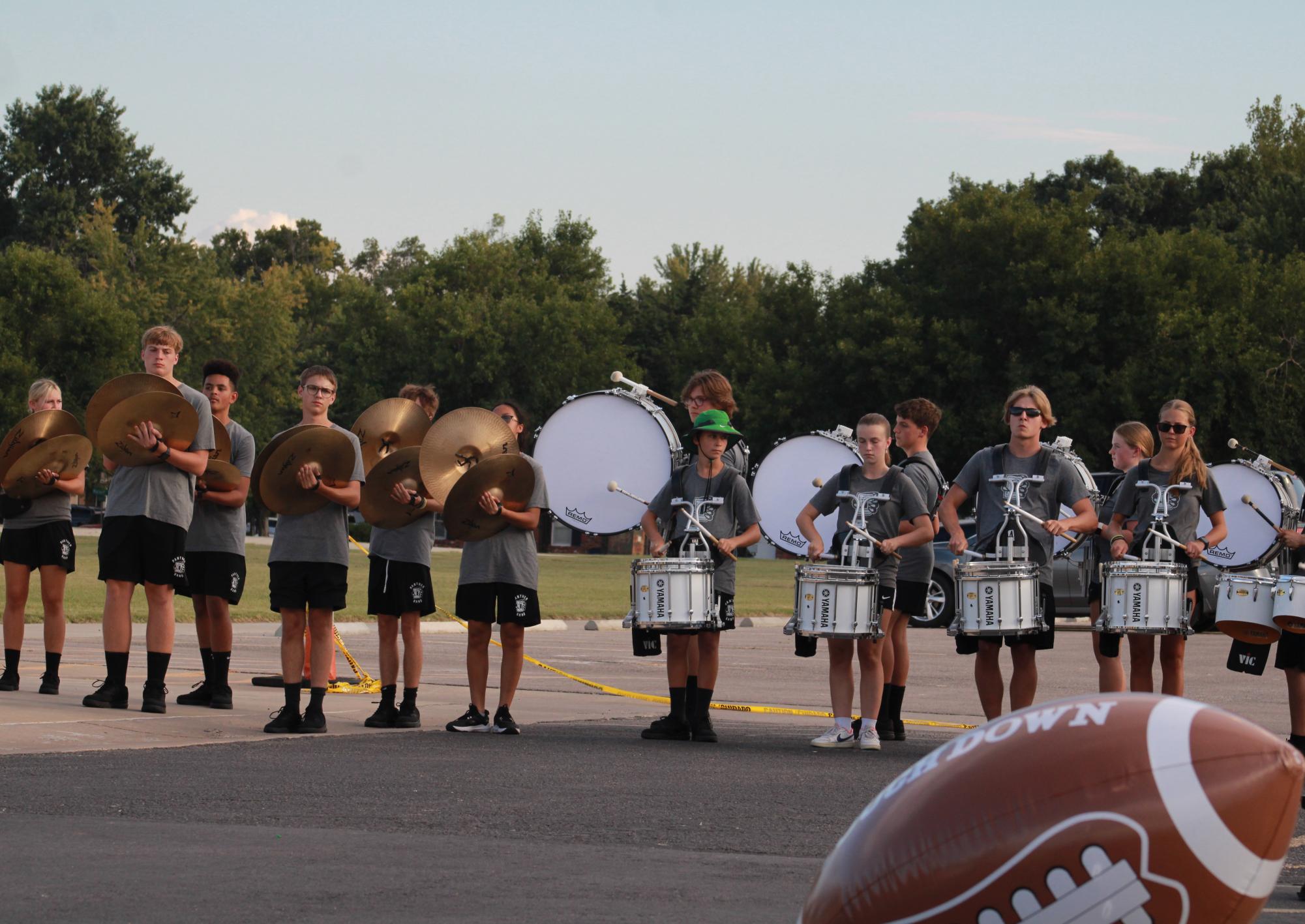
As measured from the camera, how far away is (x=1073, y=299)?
50000mm

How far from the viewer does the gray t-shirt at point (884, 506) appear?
10.5m

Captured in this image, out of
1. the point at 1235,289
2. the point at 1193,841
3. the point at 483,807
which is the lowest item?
the point at 483,807

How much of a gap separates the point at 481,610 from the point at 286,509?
54.1 inches

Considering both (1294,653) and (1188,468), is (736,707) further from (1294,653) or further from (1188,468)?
(1294,653)

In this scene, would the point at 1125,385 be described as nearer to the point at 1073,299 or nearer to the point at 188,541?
the point at 1073,299

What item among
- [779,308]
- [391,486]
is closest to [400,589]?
[391,486]

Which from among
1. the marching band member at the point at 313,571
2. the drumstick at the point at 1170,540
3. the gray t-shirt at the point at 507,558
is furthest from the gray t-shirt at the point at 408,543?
the drumstick at the point at 1170,540

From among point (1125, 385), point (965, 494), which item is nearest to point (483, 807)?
point (965, 494)

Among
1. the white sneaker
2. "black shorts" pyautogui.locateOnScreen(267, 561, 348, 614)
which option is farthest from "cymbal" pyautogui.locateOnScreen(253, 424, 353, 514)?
the white sneaker

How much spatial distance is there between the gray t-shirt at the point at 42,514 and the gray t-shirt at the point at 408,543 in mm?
2201

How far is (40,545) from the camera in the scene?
38.0 ft

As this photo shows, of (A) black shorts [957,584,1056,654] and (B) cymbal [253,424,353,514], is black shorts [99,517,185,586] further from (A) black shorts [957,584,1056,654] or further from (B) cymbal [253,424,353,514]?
(A) black shorts [957,584,1056,654]

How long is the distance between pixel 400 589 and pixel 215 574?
133 cm

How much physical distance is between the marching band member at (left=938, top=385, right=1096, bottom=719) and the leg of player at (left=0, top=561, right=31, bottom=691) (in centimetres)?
624
